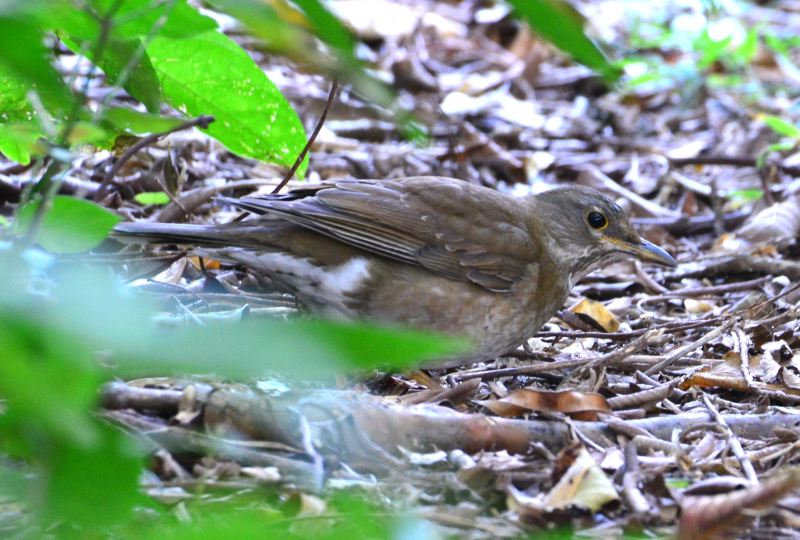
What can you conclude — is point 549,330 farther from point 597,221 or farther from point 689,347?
point 689,347

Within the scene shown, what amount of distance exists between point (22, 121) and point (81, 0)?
6.56ft

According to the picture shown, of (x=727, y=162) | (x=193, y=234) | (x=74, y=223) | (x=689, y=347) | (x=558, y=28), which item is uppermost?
(x=558, y=28)

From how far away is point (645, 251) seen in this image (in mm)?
5516

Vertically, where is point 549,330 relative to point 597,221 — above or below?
below

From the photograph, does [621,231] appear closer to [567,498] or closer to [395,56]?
[567,498]

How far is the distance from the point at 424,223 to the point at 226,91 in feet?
4.31

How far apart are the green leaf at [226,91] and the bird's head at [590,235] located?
1.82 meters

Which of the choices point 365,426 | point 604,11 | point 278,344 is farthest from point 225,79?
point 604,11

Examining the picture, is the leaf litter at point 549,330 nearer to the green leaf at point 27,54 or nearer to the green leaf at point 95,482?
the green leaf at point 95,482

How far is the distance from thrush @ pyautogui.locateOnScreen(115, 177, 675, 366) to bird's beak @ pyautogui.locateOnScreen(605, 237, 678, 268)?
560 millimetres

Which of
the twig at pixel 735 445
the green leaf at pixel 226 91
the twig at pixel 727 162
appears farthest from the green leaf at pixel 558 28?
the twig at pixel 727 162

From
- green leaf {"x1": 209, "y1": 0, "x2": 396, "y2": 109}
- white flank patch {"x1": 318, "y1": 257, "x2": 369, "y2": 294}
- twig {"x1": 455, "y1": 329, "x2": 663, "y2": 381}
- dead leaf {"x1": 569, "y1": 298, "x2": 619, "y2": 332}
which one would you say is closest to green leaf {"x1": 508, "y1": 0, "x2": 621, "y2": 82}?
green leaf {"x1": 209, "y1": 0, "x2": 396, "y2": 109}

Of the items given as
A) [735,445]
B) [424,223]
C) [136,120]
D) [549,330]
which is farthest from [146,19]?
[549,330]

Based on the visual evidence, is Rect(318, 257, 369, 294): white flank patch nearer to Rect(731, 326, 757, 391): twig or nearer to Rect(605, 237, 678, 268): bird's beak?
Rect(605, 237, 678, 268): bird's beak
